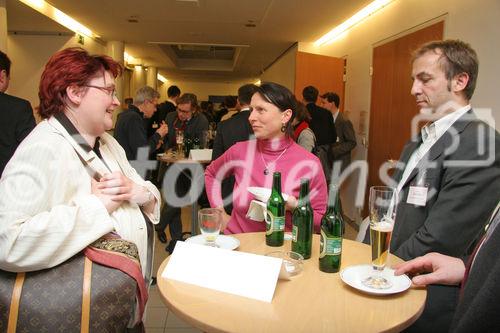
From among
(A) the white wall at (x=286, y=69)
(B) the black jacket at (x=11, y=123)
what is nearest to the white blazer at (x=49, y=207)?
(B) the black jacket at (x=11, y=123)

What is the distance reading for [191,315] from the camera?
95 cm

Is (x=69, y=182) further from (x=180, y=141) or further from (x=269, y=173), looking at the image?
(x=180, y=141)

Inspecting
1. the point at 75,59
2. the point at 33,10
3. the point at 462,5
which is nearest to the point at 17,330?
the point at 75,59

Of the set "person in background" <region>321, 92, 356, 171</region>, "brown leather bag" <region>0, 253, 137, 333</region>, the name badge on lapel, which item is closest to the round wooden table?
"brown leather bag" <region>0, 253, 137, 333</region>

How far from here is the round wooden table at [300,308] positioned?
0.91 metres

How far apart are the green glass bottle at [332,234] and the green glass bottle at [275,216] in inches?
10.1

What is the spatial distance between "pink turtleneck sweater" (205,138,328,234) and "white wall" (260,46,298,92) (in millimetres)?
5077

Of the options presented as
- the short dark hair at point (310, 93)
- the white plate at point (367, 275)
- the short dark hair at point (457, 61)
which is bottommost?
the white plate at point (367, 275)

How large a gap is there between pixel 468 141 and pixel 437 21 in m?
2.32

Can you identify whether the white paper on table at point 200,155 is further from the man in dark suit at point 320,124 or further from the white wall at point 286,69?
the white wall at point 286,69

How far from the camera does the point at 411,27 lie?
3.81 m

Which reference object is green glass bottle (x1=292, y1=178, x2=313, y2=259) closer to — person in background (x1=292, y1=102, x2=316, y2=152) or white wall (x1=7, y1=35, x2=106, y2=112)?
person in background (x1=292, y1=102, x2=316, y2=152)

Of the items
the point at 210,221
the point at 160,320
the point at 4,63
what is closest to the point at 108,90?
the point at 210,221

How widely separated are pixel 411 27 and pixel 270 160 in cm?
274
